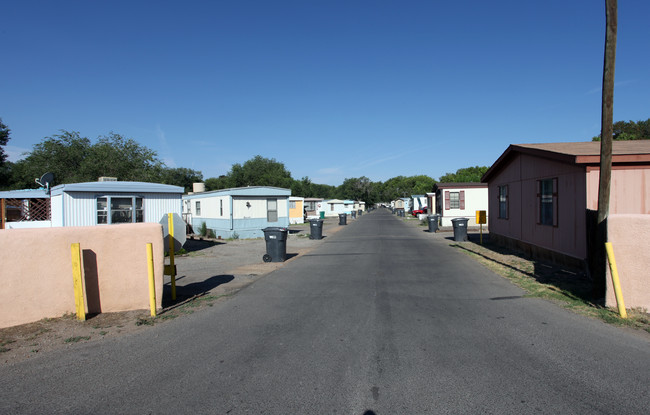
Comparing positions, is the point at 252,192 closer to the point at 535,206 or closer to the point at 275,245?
the point at 275,245

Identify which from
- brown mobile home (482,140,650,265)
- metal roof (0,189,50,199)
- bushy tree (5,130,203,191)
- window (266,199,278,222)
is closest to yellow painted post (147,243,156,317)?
brown mobile home (482,140,650,265)

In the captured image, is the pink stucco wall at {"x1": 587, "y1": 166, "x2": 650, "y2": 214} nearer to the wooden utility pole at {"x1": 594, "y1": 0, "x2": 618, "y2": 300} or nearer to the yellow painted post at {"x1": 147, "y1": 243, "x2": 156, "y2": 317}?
the wooden utility pole at {"x1": 594, "y1": 0, "x2": 618, "y2": 300}

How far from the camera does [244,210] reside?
22719mm

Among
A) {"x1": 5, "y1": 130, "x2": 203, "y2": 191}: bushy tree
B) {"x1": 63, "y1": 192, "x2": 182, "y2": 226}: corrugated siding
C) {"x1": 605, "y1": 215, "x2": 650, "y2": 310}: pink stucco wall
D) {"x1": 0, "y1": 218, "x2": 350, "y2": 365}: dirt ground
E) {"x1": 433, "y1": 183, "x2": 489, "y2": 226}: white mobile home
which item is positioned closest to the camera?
{"x1": 0, "y1": 218, "x2": 350, "y2": 365}: dirt ground

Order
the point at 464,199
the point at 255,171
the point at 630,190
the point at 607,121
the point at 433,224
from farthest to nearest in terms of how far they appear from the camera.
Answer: the point at 255,171
the point at 464,199
the point at 433,224
the point at 630,190
the point at 607,121

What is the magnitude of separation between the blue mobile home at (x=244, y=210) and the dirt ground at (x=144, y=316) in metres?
8.04

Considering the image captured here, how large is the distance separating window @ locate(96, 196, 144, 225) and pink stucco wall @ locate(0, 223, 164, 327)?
33.8 feet

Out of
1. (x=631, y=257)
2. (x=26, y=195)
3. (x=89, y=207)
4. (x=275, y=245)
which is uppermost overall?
(x=26, y=195)

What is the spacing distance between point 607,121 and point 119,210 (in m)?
16.6

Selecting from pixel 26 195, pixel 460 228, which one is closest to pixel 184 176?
pixel 26 195

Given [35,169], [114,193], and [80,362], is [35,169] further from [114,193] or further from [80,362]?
[80,362]

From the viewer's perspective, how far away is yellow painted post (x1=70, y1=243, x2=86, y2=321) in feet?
20.5

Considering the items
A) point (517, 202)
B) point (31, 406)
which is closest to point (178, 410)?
point (31, 406)

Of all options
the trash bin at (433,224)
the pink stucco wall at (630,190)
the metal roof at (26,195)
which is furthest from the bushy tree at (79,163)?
the pink stucco wall at (630,190)
